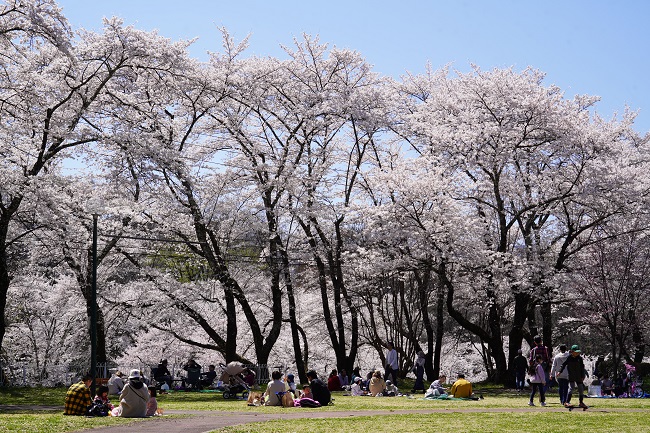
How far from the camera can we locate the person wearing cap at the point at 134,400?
1794 cm

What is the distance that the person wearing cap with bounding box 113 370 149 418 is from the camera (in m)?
17.9

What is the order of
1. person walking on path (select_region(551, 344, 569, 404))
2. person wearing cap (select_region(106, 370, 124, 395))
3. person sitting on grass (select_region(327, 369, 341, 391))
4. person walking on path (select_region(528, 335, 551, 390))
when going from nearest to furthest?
person walking on path (select_region(551, 344, 569, 404)), person walking on path (select_region(528, 335, 551, 390)), person wearing cap (select_region(106, 370, 124, 395)), person sitting on grass (select_region(327, 369, 341, 391))

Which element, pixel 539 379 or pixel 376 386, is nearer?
pixel 539 379

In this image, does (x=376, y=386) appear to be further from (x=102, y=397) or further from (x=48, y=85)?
(x=48, y=85)

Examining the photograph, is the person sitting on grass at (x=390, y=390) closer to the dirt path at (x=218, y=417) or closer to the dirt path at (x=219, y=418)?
the dirt path at (x=218, y=417)

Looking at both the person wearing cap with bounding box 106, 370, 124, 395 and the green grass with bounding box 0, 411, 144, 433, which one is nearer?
the green grass with bounding box 0, 411, 144, 433

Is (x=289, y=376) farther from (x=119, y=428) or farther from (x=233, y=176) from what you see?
(x=233, y=176)

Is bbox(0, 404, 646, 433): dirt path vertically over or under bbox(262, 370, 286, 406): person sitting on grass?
under

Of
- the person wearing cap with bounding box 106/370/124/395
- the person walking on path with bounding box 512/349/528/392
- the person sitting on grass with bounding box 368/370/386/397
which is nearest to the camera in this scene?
the person wearing cap with bounding box 106/370/124/395

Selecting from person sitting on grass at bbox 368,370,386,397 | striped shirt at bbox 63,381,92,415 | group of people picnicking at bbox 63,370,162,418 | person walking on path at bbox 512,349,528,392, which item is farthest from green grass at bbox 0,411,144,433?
person walking on path at bbox 512,349,528,392

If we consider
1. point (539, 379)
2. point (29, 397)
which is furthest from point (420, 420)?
point (29, 397)

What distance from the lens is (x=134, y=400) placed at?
58.9ft

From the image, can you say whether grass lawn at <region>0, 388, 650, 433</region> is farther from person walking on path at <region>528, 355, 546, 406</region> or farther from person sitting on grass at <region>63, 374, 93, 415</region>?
person sitting on grass at <region>63, 374, 93, 415</region>

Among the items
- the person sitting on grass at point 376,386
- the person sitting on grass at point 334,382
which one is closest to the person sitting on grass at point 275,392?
the person sitting on grass at point 376,386
